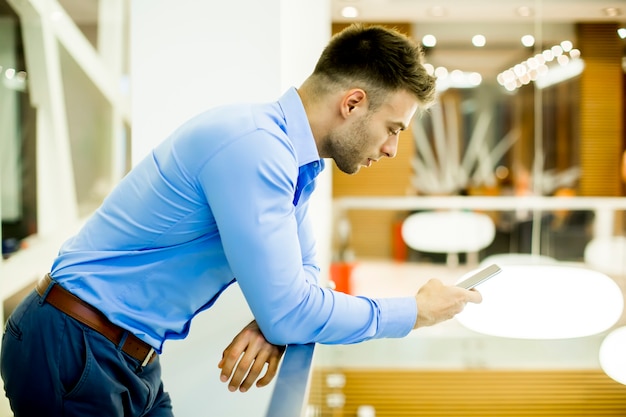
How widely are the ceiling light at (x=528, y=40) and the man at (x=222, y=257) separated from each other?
6894 millimetres

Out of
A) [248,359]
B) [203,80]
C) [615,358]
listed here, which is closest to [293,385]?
[248,359]

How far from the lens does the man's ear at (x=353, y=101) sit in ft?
3.96

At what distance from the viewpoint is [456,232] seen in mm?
7371

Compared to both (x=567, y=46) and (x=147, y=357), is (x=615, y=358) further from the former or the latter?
(x=567, y=46)

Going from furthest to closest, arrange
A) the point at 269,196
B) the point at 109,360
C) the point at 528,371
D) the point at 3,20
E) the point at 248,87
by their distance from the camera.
Result: the point at 528,371 → the point at 3,20 → the point at 248,87 → the point at 109,360 → the point at 269,196

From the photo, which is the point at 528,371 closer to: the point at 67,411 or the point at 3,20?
the point at 3,20

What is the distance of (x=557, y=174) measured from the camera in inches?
296

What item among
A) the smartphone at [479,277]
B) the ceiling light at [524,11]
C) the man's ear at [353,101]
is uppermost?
the ceiling light at [524,11]

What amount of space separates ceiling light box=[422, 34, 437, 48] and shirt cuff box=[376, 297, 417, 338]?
699cm

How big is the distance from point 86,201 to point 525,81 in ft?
18.0

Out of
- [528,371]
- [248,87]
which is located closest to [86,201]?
[528,371]

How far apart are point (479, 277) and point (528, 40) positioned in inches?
276

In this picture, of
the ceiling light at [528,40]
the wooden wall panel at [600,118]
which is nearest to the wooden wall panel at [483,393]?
the wooden wall panel at [600,118]

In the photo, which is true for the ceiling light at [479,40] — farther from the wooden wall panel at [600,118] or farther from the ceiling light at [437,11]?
the wooden wall panel at [600,118]
